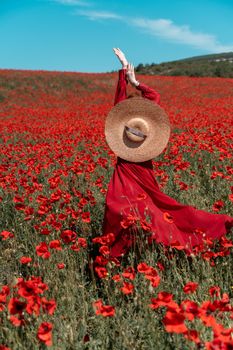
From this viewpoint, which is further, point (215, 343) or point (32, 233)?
point (32, 233)

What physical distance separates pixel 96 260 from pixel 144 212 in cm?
97

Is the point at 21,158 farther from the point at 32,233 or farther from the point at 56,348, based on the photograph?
the point at 56,348

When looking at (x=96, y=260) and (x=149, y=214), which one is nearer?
(x=96, y=260)

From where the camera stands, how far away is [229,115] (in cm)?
1390

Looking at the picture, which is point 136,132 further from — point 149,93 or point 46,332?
point 46,332

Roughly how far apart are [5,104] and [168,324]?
2428 centimetres

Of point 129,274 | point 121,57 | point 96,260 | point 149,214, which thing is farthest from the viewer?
point 121,57

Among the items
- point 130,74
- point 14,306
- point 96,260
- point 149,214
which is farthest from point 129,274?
point 130,74

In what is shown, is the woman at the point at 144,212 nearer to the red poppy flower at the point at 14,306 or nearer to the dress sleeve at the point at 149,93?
the dress sleeve at the point at 149,93

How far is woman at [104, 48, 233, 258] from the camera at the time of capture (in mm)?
3713

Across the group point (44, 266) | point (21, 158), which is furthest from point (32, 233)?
point (21, 158)

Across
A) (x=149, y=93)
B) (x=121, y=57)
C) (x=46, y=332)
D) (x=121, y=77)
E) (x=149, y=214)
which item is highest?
(x=121, y=57)

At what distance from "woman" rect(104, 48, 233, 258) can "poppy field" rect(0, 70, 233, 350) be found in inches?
4.8

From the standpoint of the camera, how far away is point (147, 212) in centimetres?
379
